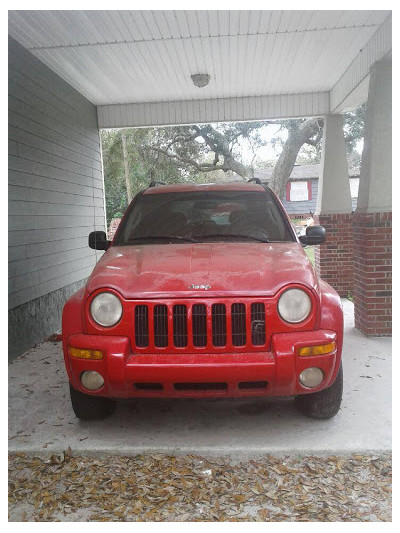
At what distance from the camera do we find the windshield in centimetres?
414

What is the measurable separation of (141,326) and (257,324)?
2.55ft

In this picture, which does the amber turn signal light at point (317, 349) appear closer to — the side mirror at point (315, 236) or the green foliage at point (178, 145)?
the side mirror at point (315, 236)

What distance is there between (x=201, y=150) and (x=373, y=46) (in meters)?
12.8

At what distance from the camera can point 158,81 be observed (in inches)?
314

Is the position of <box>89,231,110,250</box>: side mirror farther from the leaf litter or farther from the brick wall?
the brick wall

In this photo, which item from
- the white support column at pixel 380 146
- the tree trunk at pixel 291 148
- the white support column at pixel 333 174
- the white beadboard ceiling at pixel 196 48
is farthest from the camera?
the tree trunk at pixel 291 148

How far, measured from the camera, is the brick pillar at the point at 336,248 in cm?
851

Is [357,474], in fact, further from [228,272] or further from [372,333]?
[372,333]

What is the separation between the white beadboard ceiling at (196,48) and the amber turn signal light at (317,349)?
13.1ft

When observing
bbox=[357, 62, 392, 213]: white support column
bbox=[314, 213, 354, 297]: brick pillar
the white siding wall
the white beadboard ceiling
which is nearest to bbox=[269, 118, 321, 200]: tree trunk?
the white beadboard ceiling

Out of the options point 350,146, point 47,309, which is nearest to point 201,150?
point 350,146

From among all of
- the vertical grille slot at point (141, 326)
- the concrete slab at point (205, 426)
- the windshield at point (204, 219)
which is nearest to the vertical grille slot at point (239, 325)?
the vertical grille slot at point (141, 326)

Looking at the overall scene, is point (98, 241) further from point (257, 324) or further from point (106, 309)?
point (257, 324)

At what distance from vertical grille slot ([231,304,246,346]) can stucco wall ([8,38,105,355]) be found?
3.48 m
